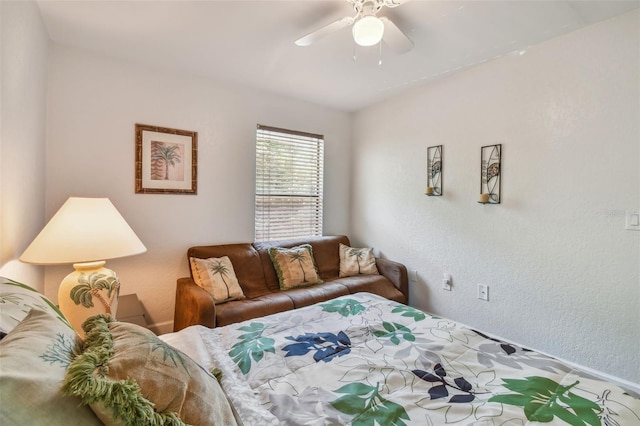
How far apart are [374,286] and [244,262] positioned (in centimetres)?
130

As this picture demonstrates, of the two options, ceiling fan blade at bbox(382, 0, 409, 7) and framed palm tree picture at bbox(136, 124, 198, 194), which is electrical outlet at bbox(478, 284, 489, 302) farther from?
framed palm tree picture at bbox(136, 124, 198, 194)

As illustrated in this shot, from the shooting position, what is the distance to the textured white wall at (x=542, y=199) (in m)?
1.95

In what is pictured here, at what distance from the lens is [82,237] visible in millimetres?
1723

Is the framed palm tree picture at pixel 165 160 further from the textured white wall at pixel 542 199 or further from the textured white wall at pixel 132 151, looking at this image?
the textured white wall at pixel 542 199

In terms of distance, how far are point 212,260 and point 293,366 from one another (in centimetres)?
167

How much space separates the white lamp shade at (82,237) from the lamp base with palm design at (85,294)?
8.4 inches

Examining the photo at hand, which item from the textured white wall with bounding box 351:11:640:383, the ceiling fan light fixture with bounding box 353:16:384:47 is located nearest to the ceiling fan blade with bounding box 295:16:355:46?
the ceiling fan light fixture with bounding box 353:16:384:47

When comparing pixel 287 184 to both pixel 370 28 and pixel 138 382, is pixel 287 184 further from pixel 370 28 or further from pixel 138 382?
pixel 138 382

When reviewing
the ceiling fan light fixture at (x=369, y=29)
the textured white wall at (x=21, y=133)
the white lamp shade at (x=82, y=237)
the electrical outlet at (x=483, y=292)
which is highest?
the ceiling fan light fixture at (x=369, y=29)

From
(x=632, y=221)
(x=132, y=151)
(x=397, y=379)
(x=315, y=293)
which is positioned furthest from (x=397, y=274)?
(x=132, y=151)

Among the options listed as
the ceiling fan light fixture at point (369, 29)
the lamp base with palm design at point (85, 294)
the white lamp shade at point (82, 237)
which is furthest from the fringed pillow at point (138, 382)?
A: the ceiling fan light fixture at point (369, 29)

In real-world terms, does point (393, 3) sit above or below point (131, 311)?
above

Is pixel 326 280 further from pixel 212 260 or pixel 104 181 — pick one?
pixel 104 181

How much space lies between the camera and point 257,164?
3.29 meters
